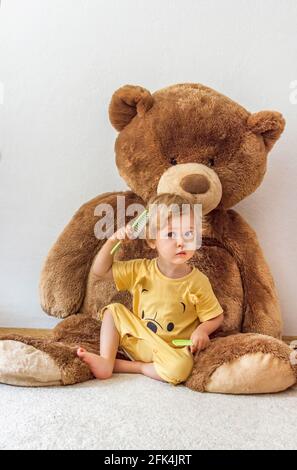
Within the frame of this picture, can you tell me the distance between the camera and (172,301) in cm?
112

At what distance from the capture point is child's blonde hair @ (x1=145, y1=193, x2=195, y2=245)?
1.09m

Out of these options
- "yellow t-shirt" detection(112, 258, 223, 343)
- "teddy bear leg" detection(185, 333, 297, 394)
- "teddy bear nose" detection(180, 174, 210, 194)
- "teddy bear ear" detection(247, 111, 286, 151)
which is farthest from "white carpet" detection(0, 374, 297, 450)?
"teddy bear ear" detection(247, 111, 286, 151)

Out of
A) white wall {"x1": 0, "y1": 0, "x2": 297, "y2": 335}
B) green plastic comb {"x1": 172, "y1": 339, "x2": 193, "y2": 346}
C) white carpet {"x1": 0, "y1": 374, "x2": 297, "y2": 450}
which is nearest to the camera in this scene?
white carpet {"x1": 0, "y1": 374, "x2": 297, "y2": 450}

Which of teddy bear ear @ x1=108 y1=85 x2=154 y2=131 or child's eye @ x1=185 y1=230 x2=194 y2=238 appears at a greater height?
teddy bear ear @ x1=108 y1=85 x2=154 y2=131

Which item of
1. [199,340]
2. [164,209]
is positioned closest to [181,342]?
[199,340]

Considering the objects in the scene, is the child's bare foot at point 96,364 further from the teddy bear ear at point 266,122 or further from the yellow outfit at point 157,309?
the teddy bear ear at point 266,122

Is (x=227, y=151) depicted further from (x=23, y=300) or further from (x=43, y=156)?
(x=23, y=300)

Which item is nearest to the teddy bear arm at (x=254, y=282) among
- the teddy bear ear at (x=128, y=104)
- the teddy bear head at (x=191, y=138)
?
the teddy bear head at (x=191, y=138)

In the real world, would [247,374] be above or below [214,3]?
below

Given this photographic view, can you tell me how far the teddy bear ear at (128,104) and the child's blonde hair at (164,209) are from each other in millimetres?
223

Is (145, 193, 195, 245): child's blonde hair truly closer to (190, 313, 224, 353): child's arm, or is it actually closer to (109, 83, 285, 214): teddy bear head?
(109, 83, 285, 214): teddy bear head
